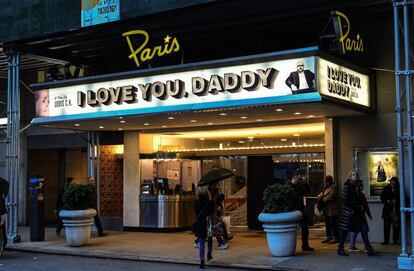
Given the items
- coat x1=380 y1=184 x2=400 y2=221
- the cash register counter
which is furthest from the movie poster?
the cash register counter

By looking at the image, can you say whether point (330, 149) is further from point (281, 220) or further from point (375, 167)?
point (281, 220)

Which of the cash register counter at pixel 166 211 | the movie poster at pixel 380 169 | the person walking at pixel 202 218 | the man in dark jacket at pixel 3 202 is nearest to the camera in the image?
the person walking at pixel 202 218

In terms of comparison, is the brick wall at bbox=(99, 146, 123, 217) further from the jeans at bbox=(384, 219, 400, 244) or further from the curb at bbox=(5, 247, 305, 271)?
the jeans at bbox=(384, 219, 400, 244)

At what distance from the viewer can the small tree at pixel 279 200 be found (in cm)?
1219

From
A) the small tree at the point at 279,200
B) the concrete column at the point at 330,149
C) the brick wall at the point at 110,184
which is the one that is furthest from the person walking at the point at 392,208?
the brick wall at the point at 110,184

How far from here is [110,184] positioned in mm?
19250

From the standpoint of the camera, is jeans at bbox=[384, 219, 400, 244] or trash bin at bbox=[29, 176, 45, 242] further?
trash bin at bbox=[29, 176, 45, 242]

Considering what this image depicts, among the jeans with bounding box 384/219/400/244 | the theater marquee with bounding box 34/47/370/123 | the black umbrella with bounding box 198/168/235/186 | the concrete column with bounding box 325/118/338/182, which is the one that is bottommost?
the jeans with bounding box 384/219/400/244

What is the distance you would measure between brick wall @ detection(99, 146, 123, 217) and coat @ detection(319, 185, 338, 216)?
7907 millimetres

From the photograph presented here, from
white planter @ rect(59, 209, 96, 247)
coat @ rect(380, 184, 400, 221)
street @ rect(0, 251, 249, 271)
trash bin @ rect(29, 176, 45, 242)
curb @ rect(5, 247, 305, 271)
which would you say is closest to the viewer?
curb @ rect(5, 247, 305, 271)

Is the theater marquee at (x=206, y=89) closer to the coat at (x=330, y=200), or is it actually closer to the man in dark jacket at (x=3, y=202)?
the coat at (x=330, y=200)

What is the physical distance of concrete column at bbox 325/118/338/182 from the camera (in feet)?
48.5

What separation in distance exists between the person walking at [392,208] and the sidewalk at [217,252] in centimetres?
54

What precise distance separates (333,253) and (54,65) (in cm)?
1175
